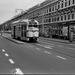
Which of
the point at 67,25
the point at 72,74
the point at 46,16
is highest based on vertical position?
the point at 46,16

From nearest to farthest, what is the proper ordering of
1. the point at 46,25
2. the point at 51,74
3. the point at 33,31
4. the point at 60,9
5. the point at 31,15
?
the point at 51,74 → the point at 33,31 → the point at 60,9 → the point at 46,25 → the point at 31,15

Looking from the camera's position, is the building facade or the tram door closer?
the tram door

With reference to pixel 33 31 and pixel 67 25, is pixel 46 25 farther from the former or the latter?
pixel 33 31

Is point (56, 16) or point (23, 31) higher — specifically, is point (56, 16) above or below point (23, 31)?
above

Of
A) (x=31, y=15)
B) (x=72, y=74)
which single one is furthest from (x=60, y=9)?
(x=72, y=74)

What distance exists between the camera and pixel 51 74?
6.30 metres

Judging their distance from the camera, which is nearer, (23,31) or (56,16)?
(23,31)

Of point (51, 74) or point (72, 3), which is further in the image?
point (72, 3)

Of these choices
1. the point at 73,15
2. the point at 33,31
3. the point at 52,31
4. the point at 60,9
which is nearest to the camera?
the point at 33,31

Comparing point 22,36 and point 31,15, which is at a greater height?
point 31,15

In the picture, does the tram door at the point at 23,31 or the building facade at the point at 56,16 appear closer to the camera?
the tram door at the point at 23,31

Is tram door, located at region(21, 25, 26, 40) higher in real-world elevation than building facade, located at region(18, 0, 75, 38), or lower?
lower

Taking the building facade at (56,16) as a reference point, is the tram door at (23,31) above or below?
below

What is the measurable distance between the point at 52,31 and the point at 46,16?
8.38 m
